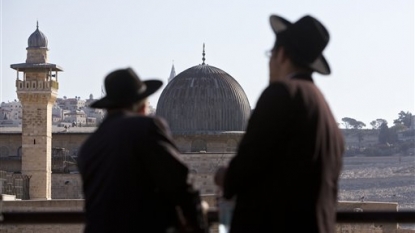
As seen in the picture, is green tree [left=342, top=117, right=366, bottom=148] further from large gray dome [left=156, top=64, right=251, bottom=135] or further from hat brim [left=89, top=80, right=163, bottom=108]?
hat brim [left=89, top=80, right=163, bottom=108]

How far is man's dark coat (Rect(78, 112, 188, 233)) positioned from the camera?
230 inches

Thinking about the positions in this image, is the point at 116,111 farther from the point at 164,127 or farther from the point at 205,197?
the point at 205,197

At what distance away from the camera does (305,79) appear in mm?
6035

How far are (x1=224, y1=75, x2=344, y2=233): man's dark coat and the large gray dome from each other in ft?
125

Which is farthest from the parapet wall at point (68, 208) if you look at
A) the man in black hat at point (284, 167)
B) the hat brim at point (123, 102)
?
the man in black hat at point (284, 167)

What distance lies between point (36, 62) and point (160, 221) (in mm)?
35933

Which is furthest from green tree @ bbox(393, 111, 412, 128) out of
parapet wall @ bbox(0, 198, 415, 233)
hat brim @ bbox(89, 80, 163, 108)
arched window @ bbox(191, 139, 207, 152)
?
hat brim @ bbox(89, 80, 163, 108)

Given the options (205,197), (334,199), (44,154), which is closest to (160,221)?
(334,199)

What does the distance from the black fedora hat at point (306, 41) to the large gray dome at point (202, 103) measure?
37.7 m

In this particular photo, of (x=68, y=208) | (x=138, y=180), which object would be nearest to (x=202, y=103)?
(x=68, y=208)

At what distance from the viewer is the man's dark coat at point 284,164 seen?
5.73m

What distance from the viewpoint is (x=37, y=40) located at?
4188 cm

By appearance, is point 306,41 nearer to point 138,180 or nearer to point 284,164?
point 284,164

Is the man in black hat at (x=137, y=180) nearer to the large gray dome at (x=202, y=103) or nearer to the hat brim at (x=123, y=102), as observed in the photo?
the hat brim at (x=123, y=102)
